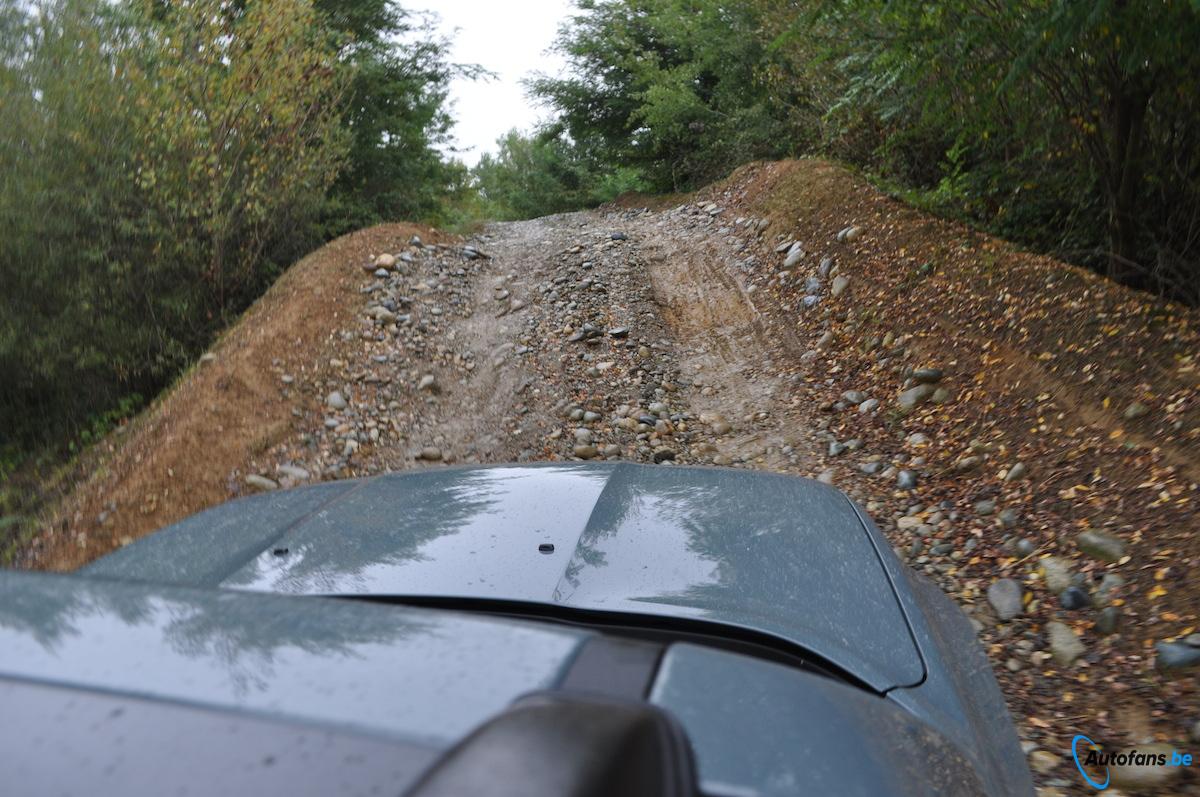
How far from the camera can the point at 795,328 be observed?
25.3 feet

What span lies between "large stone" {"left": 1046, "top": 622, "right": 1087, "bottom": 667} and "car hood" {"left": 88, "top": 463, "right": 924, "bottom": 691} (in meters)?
1.63

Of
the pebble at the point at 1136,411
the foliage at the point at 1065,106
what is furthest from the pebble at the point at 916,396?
the foliage at the point at 1065,106

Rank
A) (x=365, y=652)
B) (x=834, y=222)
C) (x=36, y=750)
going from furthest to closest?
(x=834, y=222), (x=365, y=652), (x=36, y=750)

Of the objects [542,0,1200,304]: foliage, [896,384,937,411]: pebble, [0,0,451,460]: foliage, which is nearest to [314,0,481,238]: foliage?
[0,0,451,460]: foliage

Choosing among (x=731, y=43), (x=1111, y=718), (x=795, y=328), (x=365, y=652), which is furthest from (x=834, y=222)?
(x=365, y=652)

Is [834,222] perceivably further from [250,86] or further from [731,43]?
[731,43]

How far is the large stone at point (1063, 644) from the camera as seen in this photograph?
354 cm

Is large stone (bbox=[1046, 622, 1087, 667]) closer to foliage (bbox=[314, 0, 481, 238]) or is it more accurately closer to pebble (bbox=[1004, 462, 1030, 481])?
pebble (bbox=[1004, 462, 1030, 481])

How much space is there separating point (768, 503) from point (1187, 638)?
6.61 ft

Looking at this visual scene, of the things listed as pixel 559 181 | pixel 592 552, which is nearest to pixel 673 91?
pixel 559 181

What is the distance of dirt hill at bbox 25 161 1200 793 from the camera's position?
3.76 meters

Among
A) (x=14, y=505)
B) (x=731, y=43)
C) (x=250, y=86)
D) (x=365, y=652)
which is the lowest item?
(x=14, y=505)

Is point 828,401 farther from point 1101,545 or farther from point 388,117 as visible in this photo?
point 388,117

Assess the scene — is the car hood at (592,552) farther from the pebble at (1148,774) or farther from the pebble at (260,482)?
the pebble at (260,482)
